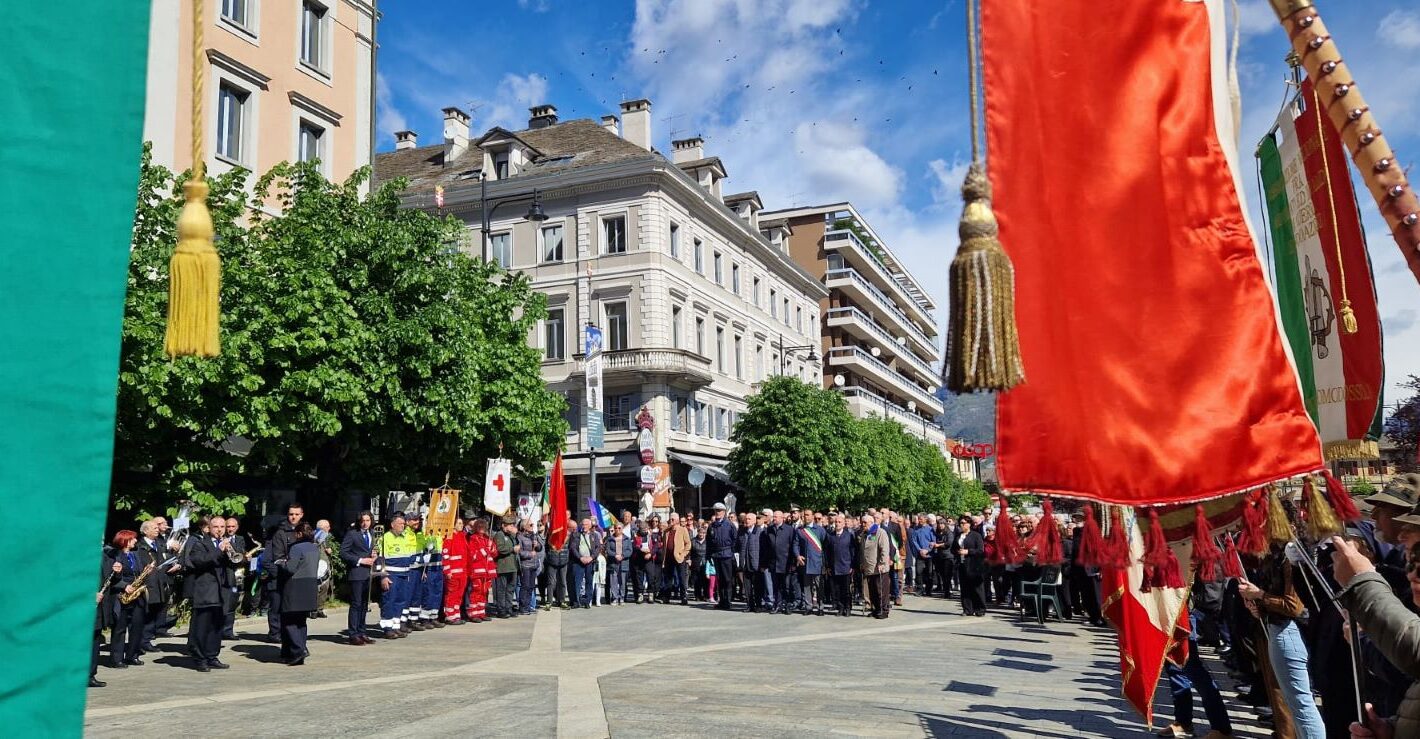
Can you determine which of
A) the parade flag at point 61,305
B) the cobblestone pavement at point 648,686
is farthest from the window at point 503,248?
the parade flag at point 61,305

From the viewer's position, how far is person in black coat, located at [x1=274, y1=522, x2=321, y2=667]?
40.9 ft

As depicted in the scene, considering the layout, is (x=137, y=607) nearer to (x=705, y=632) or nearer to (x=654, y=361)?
(x=705, y=632)

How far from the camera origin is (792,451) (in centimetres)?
3838

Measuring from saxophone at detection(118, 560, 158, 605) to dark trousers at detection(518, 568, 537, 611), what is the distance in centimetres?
831

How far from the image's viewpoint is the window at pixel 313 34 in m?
26.3

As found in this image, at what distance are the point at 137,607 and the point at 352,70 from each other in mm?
19357

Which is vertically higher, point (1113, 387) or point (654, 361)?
point (654, 361)

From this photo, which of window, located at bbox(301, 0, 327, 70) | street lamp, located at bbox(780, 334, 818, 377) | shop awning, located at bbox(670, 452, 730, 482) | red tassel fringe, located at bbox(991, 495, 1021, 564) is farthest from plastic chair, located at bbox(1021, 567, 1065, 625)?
street lamp, located at bbox(780, 334, 818, 377)

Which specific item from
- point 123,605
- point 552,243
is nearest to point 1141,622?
point 123,605

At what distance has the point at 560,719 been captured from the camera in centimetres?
879

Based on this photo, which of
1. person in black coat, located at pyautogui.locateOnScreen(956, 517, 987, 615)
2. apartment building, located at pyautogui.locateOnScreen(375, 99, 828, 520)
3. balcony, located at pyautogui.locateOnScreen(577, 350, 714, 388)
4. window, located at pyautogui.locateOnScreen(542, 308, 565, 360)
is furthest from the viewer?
window, located at pyautogui.locateOnScreen(542, 308, 565, 360)

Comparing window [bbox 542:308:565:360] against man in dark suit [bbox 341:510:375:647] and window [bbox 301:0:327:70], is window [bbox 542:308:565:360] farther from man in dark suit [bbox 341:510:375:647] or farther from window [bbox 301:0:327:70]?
man in dark suit [bbox 341:510:375:647]

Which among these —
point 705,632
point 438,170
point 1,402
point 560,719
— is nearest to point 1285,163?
point 560,719

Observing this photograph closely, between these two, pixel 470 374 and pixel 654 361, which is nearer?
pixel 470 374
